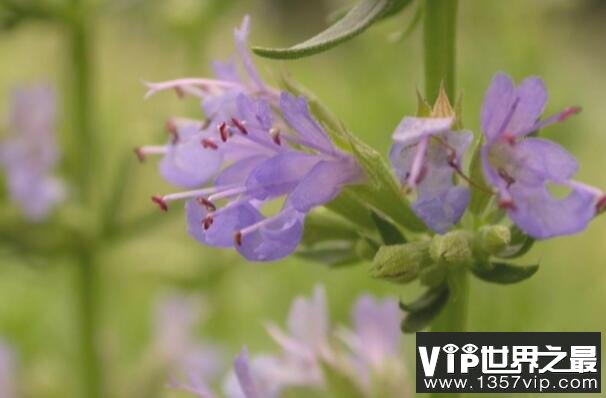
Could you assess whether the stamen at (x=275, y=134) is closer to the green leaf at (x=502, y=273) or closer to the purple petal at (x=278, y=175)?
the purple petal at (x=278, y=175)

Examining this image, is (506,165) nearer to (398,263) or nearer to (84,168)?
(398,263)

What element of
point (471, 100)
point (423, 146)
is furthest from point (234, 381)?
point (471, 100)

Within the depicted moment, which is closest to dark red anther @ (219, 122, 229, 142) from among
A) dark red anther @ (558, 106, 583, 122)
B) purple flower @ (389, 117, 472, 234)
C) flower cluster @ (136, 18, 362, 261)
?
flower cluster @ (136, 18, 362, 261)

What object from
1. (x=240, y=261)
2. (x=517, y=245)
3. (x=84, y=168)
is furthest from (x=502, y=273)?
(x=240, y=261)

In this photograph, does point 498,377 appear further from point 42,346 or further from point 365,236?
point 42,346

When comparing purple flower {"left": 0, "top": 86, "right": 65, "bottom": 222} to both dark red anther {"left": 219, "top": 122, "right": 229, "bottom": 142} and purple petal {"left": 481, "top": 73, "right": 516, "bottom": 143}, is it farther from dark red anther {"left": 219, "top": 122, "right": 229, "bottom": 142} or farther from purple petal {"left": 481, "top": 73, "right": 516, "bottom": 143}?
purple petal {"left": 481, "top": 73, "right": 516, "bottom": 143}
